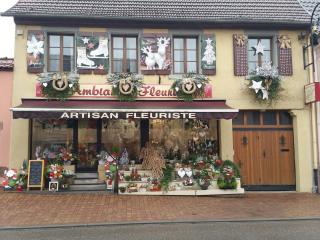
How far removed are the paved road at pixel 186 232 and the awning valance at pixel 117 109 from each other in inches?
184

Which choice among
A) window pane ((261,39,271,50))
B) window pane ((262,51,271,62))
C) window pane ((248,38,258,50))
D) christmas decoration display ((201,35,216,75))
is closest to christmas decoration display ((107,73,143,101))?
christmas decoration display ((201,35,216,75))

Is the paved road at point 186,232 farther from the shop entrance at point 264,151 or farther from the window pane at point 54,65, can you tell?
the window pane at point 54,65

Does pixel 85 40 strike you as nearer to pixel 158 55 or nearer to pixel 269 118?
pixel 158 55

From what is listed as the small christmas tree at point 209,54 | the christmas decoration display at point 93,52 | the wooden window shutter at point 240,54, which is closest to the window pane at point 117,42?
the christmas decoration display at point 93,52

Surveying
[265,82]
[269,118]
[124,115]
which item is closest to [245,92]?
[265,82]

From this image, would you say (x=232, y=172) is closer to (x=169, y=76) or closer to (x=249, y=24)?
(x=169, y=76)

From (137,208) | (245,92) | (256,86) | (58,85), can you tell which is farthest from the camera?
(245,92)

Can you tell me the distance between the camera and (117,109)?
13422 millimetres

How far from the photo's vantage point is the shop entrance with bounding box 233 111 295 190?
15141 millimetres

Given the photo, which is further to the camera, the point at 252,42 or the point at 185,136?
the point at 252,42

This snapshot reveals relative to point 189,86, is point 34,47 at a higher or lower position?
higher

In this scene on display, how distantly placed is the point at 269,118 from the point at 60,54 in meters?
7.95

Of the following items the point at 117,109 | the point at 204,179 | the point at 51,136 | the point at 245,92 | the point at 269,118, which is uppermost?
the point at 245,92

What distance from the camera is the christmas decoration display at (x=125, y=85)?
47.1ft
